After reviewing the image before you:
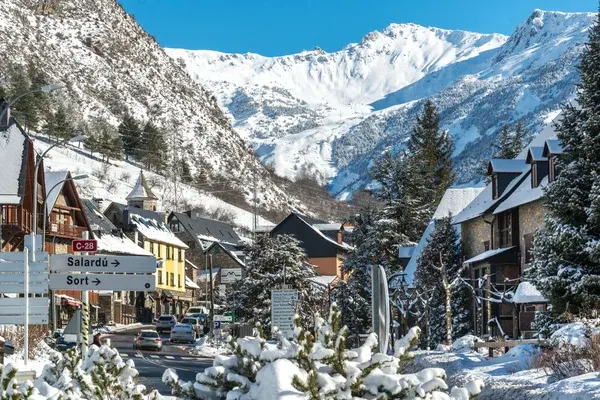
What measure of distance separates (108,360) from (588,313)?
17.4 m

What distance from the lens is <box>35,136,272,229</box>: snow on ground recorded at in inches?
5418

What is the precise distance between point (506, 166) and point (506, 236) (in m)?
3.22

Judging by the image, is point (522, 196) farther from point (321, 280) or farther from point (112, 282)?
point (321, 280)

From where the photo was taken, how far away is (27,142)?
50875 millimetres

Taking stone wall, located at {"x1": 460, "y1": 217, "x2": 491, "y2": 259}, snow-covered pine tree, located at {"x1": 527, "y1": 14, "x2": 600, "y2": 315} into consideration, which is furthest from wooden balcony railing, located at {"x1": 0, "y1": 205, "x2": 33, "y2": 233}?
snow-covered pine tree, located at {"x1": 527, "y1": 14, "x2": 600, "y2": 315}

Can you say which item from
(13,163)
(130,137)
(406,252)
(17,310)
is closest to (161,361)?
(13,163)

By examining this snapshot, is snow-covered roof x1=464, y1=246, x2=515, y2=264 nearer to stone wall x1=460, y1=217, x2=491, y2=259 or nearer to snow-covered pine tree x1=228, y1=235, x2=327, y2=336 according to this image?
stone wall x1=460, y1=217, x2=491, y2=259

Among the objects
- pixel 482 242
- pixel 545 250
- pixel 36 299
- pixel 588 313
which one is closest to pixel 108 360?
pixel 36 299

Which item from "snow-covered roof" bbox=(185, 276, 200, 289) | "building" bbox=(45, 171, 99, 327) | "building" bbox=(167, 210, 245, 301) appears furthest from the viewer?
"building" bbox=(167, 210, 245, 301)

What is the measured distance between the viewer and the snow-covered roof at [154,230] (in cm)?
10444

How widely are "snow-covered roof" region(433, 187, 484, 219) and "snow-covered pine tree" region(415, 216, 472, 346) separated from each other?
3.24m

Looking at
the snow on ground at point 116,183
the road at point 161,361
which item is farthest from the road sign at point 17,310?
the snow on ground at point 116,183

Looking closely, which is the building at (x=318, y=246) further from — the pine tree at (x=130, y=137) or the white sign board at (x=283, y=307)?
the white sign board at (x=283, y=307)

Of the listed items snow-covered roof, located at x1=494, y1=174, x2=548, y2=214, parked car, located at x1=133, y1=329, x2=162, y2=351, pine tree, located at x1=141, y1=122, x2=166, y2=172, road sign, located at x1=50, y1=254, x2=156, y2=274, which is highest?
pine tree, located at x1=141, y1=122, x2=166, y2=172
